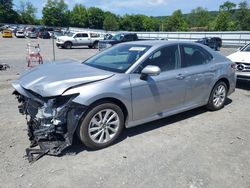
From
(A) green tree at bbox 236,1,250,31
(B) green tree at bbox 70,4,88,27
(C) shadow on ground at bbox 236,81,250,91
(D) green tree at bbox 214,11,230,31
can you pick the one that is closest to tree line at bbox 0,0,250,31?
A: (B) green tree at bbox 70,4,88,27

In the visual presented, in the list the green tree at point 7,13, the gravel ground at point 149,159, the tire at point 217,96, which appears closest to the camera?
the gravel ground at point 149,159

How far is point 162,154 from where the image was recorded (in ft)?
12.5

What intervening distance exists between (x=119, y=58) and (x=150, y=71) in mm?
918

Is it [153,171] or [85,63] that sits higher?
[85,63]

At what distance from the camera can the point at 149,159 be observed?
3.67 m

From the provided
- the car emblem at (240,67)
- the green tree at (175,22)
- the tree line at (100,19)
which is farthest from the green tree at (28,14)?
the car emblem at (240,67)

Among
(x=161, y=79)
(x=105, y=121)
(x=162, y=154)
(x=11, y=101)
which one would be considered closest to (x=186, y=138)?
(x=162, y=154)

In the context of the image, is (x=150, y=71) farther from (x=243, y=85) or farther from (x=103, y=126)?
(x=243, y=85)

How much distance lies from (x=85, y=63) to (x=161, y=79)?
151 centimetres

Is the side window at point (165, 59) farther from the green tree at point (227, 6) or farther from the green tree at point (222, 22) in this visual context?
the green tree at point (227, 6)

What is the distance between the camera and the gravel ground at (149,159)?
10.4 feet

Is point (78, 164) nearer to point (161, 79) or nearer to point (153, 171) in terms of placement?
point (153, 171)

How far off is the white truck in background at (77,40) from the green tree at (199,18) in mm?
79742

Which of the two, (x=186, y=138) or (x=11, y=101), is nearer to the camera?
(x=186, y=138)
